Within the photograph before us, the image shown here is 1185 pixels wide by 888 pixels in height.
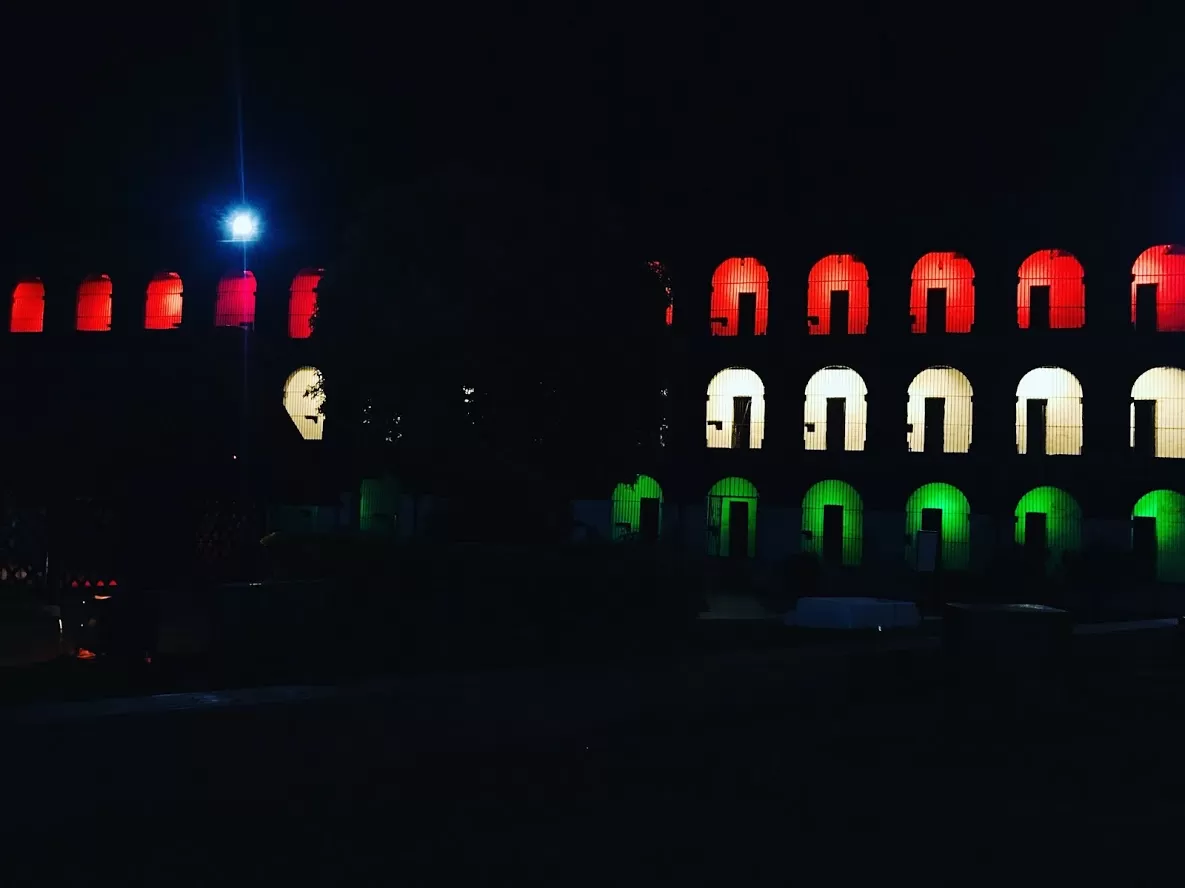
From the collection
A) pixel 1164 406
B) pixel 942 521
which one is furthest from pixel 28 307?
pixel 1164 406

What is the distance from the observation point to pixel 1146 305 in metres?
43.8

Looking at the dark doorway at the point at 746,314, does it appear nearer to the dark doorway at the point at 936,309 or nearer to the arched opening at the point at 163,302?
the dark doorway at the point at 936,309

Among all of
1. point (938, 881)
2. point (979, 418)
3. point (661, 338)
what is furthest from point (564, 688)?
point (979, 418)

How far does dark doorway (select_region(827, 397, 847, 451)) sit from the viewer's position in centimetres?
4712

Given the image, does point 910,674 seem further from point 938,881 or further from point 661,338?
point 938,881

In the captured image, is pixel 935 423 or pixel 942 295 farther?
pixel 935 423

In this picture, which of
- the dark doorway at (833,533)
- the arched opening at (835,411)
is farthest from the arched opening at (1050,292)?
the dark doorway at (833,533)

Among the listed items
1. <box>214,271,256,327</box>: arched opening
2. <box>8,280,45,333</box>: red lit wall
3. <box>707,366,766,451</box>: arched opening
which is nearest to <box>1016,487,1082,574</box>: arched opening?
<box>707,366,766,451</box>: arched opening

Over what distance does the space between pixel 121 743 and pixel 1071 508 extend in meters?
39.6

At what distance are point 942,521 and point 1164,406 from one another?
708 centimetres

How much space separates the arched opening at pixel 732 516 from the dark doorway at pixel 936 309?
24.2 ft

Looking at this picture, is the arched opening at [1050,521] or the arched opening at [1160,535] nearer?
the arched opening at [1160,535]

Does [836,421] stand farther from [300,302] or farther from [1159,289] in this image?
[300,302]

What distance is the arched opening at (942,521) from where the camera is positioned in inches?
1790
